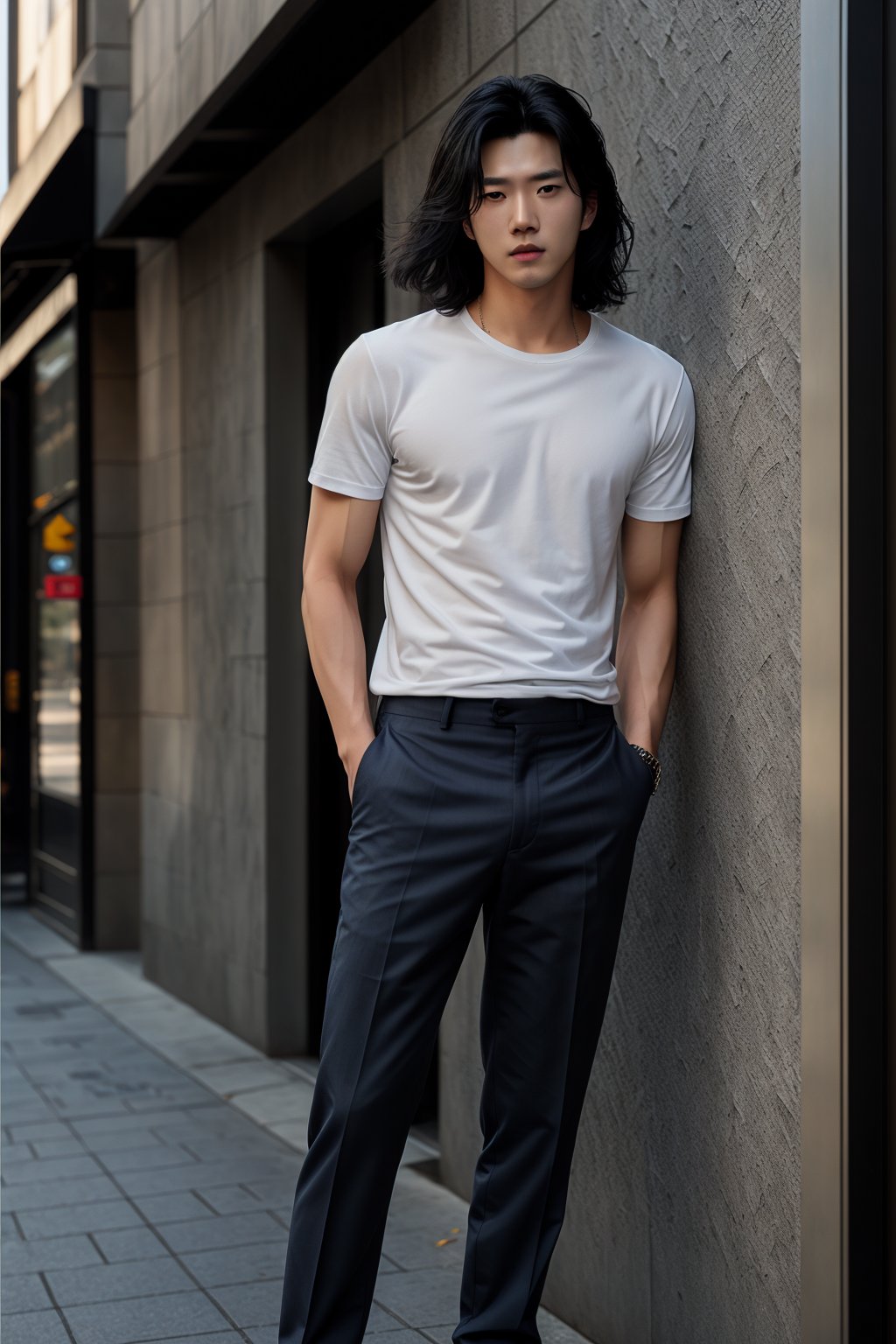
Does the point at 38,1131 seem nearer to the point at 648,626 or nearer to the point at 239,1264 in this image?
the point at 239,1264

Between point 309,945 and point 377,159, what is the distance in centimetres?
298

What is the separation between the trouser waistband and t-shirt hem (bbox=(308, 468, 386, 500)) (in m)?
0.36

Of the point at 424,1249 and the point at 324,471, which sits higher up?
the point at 324,471

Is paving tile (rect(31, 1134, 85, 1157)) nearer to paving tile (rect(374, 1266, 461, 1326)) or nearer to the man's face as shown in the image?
paving tile (rect(374, 1266, 461, 1326))

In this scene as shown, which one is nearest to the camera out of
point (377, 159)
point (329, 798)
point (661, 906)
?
point (661, 906)

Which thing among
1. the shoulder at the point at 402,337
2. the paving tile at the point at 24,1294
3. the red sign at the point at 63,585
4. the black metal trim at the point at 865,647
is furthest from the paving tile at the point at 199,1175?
the red sign at the point at 63,585

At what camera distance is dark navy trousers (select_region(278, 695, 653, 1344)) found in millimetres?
2646

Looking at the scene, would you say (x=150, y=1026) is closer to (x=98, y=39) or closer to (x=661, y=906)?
(x=661, y=906)

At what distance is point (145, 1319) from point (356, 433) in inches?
81.5

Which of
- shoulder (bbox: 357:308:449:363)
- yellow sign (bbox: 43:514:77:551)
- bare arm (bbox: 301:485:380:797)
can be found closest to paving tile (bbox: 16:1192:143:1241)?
bare arm (bbox: 301:485:380:797)

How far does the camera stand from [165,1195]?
14.8ft

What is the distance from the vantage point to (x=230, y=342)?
6.73 m

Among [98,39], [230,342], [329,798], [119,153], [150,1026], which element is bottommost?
[150,1026]

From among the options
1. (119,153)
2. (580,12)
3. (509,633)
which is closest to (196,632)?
(119,153)
